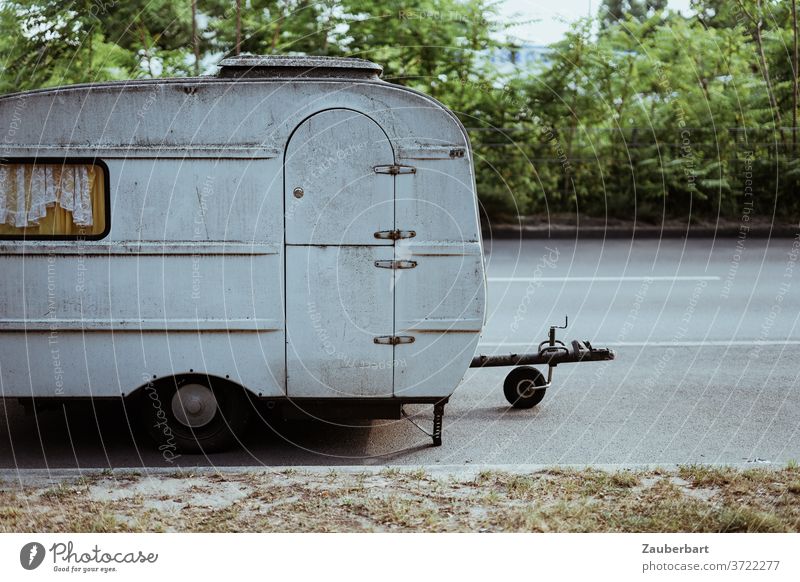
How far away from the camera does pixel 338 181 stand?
6.34m

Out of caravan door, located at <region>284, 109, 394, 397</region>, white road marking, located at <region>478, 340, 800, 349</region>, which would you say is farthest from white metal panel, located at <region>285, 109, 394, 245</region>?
white road marking, located at <region>478, 340, 800, 349</region>

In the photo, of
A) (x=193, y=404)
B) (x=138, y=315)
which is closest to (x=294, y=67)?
(x=138, y=315)

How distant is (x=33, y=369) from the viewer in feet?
21.2

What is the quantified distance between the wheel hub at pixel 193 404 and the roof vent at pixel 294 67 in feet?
7.07

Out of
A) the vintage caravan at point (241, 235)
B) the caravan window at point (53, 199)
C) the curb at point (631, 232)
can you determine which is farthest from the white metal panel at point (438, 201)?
the curb at point (631, 232)

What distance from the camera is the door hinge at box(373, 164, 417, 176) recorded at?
6.33 metres

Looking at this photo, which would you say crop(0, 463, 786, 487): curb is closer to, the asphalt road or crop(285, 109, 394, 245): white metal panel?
the asphalt road

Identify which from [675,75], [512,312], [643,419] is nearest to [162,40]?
[512,312]

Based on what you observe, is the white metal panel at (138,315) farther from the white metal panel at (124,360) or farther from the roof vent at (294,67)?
the roof vent at (294,67)

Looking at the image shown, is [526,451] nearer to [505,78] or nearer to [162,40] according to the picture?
[162,40]

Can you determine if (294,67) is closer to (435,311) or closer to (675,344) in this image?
(435,311)

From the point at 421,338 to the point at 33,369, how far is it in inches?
104

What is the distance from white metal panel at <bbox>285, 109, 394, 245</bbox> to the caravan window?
4.25 ft

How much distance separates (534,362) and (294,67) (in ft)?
9.87
